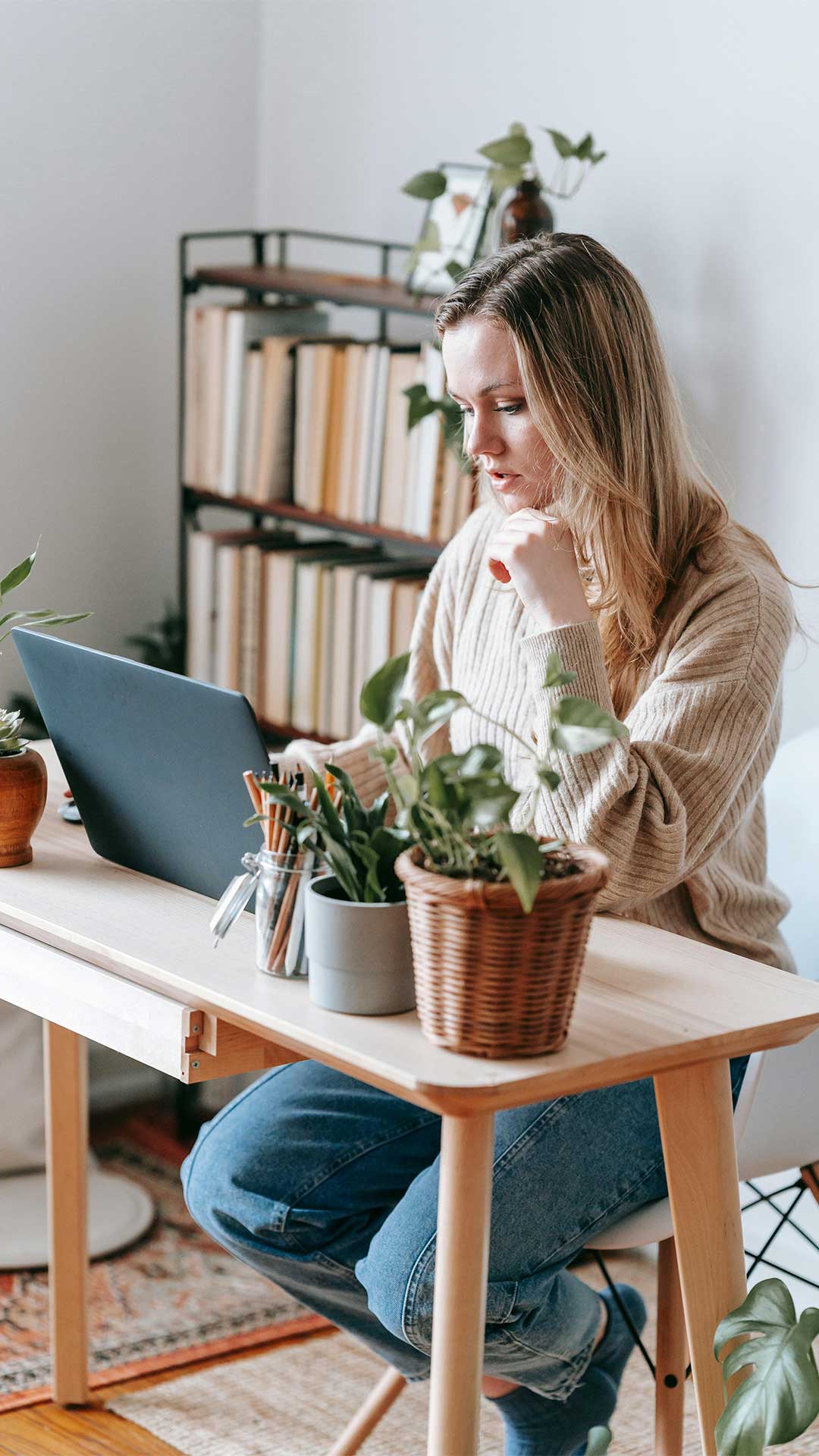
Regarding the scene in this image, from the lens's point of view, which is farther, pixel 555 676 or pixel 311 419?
pixel 311 419

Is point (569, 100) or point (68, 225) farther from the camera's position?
point (68, 225)

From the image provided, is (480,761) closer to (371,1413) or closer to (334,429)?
(371,1413)

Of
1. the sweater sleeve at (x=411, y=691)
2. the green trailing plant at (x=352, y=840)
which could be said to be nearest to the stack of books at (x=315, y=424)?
the sweater sleeve at (x=411, y=691)

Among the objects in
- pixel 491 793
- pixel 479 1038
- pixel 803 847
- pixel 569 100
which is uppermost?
pixel 569 100

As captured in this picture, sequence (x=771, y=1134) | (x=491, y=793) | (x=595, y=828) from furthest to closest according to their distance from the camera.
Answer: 1. (x=771, y=1134)
2. (x=595, y=828)
3. (x=491, y=793)

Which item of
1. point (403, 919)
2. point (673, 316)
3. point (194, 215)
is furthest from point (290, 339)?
point (403, 919)

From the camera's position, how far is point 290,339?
2.52 meters

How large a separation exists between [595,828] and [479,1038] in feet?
1.16

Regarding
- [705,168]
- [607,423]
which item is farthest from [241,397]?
[607,423]

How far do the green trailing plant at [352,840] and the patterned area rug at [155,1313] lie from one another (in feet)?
3.46

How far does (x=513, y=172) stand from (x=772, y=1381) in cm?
154

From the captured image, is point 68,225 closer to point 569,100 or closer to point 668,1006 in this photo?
point 569,100

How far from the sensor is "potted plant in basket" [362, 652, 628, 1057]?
Answer: 102 centimetres

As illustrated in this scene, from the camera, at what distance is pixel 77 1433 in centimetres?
194
